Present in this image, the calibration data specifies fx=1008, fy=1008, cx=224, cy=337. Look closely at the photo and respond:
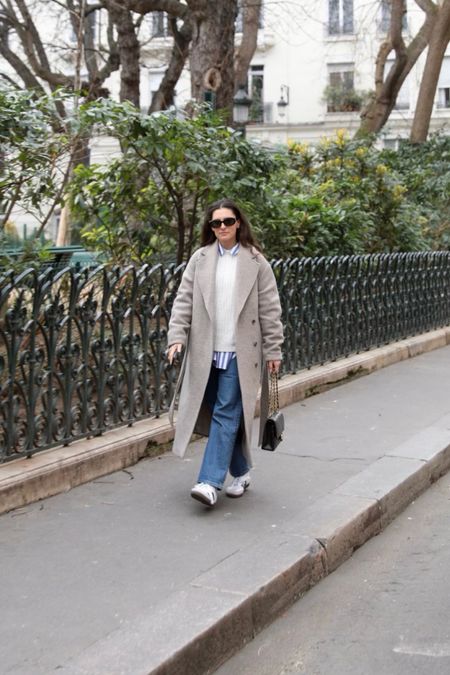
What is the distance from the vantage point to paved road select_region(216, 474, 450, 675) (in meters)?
3.93

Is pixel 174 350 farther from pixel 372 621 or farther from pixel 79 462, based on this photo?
pixel 372 621

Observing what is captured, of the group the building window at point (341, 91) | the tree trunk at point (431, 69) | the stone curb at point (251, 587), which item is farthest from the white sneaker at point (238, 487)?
the building window at point (341, 91)

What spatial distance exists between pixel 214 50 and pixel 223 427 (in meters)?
8.28

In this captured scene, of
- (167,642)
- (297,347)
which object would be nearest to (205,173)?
(297,347)

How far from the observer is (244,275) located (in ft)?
18.6

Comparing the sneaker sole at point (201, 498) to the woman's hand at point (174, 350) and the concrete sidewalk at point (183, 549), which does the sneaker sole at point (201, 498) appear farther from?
the woman's hand at point (174, 350)

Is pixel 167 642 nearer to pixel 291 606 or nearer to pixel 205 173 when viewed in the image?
pixel 291 606

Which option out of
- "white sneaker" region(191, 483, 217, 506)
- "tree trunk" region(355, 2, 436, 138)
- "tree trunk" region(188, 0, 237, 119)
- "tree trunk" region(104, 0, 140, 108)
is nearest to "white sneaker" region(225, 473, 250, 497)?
"white sneaker" region(191, 483, 217, 506)

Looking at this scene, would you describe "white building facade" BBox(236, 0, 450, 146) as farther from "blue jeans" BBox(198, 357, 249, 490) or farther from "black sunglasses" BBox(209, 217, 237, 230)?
"blue jeans" BBox(198, 357, 249, 490)

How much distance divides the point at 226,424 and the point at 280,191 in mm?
7146

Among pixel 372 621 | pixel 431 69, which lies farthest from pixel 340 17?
pixel 372 621

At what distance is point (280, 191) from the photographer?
488 inches

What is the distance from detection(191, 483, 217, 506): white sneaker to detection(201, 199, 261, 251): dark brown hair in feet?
4.52

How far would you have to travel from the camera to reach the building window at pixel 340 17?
149 ft
